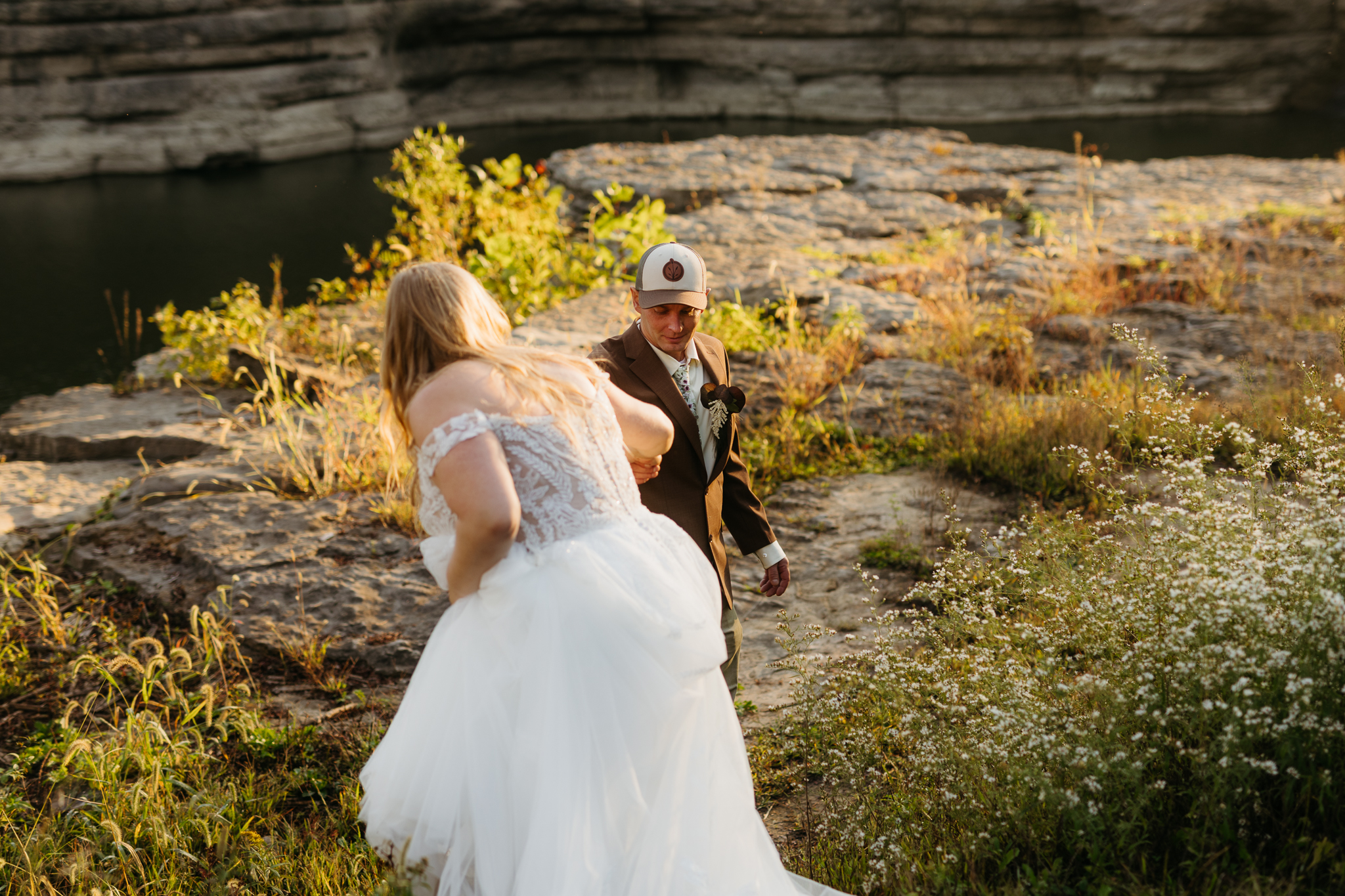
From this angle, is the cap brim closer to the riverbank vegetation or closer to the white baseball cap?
the white baseball cap

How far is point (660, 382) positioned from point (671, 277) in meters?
0.32

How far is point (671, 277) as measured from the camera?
2709mm

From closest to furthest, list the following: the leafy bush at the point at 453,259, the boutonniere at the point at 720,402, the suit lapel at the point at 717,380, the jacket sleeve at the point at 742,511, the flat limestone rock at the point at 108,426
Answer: the boutonniere at the point at 720,402 < the suit lapel at the point at 717,380 < the jacket sleeve at the point at 742,511 < the flat limestone rock at the point at 108,426 < the leafy bush at the point at 453,259

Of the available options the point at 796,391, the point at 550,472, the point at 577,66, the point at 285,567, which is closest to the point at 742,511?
the point at 550,472

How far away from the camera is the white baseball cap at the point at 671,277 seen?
271cm

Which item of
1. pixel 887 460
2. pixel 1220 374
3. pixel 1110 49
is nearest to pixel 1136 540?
pixel 887 460

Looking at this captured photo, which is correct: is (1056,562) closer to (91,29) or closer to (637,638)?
(637,638)

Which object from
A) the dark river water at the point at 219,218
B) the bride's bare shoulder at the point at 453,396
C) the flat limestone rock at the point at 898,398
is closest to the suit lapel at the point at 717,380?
the bride's bare shoulder at the point at 453,396

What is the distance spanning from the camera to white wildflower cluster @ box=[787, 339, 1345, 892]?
199cm

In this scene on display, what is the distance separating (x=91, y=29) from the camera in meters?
18.0

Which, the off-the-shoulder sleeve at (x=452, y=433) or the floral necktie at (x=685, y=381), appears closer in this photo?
the off-the-shoulder sleeve at (x=452, y=433)

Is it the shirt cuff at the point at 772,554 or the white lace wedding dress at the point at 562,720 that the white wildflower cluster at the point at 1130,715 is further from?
the white lace wedding dress at the point at 562,720

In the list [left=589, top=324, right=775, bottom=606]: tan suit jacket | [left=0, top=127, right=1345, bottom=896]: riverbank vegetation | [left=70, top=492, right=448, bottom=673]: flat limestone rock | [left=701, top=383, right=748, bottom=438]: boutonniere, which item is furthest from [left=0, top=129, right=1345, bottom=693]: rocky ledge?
[left=701, top=383, right=748, bottom=438]: boutonniere

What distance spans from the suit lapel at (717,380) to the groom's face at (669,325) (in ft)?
0.44
